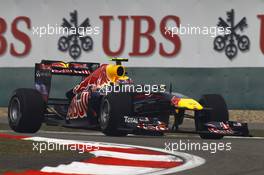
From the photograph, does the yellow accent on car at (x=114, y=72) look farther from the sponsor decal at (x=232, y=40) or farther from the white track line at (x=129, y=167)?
the sponsor decal at (x=232, y=40)

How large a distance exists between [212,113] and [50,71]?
369cm

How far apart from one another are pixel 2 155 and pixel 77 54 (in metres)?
11.8

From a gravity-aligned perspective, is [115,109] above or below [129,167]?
above

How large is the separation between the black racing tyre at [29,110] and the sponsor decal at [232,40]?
7415mm

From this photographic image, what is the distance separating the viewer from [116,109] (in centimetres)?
1443

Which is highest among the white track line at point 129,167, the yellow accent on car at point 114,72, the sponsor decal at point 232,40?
the sponsor decal at point 232,40

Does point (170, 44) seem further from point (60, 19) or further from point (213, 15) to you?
point (60, 19)

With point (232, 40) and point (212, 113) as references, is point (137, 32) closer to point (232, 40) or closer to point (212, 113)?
point (232, 40)

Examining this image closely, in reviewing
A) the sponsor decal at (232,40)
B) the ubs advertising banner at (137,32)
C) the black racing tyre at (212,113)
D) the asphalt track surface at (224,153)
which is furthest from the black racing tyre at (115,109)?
the sponsor decal at (232,40)

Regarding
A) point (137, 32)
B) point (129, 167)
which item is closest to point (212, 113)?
point (129, 167)

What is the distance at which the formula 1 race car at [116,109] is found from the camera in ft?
47.7

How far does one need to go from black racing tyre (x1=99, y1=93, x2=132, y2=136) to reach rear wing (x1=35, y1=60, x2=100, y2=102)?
98.0 inches

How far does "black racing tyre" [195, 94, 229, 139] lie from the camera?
49.9ft

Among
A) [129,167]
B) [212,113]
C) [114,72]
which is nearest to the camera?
[129,167]
